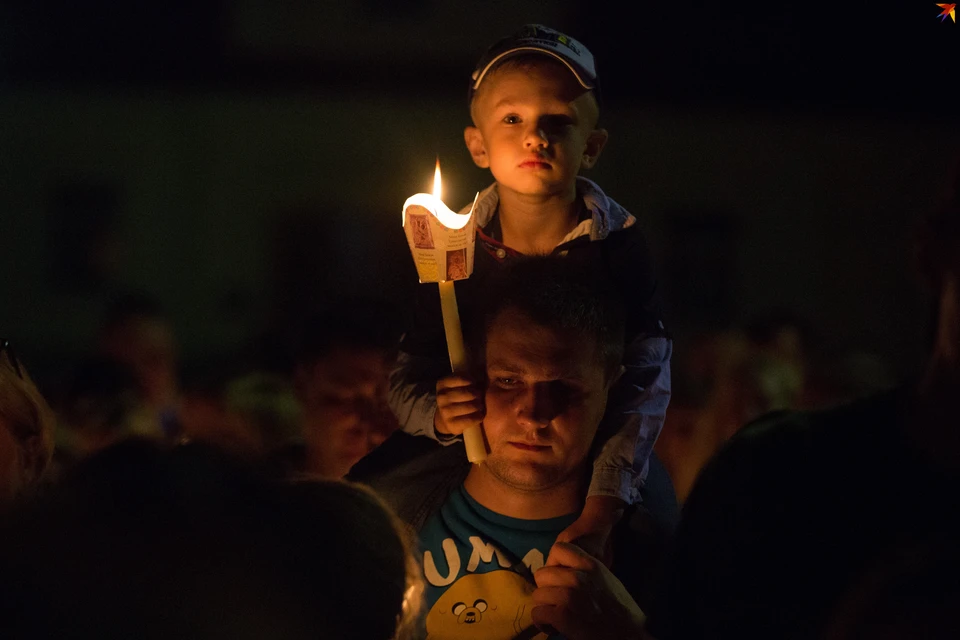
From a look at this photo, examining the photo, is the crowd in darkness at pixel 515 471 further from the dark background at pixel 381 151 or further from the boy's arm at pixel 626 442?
the dark background at pixel 381 151

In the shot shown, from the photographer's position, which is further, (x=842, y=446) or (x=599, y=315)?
(x=599, y=315)

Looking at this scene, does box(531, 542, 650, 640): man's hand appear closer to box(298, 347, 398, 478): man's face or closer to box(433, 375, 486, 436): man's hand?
box(433, 375, 486, 436): man's hand

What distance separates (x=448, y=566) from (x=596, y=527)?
32 cm

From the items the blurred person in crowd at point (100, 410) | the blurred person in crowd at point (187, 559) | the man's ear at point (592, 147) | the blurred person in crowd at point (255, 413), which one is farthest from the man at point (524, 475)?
the blurred person in crowd at point (100, 410)

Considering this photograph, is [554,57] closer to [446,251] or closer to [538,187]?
[538,187]

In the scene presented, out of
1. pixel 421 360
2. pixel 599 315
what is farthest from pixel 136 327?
pixel 599 315

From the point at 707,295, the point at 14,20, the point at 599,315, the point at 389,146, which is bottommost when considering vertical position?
the point at 707,295

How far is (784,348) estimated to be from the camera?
14.2 feet

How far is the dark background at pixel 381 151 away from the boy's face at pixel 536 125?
8.25 meters

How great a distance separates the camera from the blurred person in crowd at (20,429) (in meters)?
2.43

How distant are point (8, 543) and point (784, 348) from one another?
3507 mm

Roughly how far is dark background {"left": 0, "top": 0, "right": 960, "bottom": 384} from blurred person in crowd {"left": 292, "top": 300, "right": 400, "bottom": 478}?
761 cm

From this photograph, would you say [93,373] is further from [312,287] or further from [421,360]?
[312,287]

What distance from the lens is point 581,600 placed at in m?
2.02
